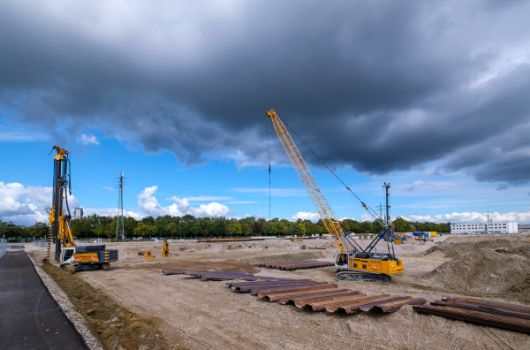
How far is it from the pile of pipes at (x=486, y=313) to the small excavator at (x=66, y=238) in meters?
26.5

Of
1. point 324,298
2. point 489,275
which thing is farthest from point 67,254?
point 489,275

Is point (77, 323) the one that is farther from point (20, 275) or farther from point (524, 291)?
point (524, 291)

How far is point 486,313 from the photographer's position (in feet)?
39.6

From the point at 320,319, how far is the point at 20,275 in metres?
25.3

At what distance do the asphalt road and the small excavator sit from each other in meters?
9.92

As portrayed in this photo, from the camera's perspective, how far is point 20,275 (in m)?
27.3

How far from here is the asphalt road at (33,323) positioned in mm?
10561

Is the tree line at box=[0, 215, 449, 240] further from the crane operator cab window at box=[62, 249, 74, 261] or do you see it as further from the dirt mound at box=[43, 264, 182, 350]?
the dirt mound at box=[43, 264, 182, 350]

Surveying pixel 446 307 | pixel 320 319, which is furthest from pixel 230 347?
pixel 446 307

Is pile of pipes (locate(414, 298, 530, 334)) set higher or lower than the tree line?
higher

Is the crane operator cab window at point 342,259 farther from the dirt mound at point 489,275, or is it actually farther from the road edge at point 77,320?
the road edge at point 77,320

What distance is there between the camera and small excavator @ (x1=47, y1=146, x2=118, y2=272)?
30.0 meters

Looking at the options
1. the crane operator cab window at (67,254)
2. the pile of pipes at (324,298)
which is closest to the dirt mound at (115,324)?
the pile of pipes at (324,298)

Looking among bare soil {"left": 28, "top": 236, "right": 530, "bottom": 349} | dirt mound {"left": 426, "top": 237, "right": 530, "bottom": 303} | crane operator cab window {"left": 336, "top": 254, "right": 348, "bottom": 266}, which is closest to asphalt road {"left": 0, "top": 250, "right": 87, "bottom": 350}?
bare soil {"left": 28, "top": 236, "right": 530, "bottom": 349}
